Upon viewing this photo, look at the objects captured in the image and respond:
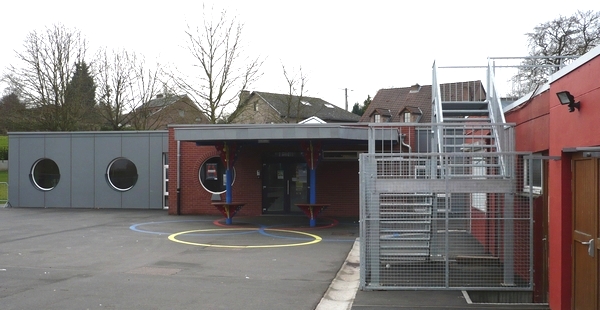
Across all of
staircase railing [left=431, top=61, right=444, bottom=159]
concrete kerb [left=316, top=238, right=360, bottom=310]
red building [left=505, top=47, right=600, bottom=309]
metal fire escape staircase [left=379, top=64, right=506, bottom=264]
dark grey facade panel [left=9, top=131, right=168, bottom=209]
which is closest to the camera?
red building [left=505, top=47, right=600, bottom=309]

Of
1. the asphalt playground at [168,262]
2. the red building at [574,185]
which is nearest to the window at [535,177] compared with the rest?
the red building at [574,185]

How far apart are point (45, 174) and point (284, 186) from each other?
35.9 feet

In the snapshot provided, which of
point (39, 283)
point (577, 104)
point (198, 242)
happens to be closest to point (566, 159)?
point (577, 104)

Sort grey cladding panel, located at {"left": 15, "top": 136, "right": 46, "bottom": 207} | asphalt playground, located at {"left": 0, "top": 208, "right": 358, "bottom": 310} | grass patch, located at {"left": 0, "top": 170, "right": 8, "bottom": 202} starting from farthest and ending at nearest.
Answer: grass patch, located at {"left": 0, "top": 170, "right": 8, "bottom": 202}, grey cladding panel, located at {"left": 15, "top": 136, "right": 46, "bottom": 207}, asphalt playground, located at {"left": 0, "top": 208, "right": 358, "bottom": 310}

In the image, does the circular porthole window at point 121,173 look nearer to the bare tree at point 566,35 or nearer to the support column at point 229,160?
the support column at point 229,160

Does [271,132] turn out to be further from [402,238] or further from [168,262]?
[402,238]

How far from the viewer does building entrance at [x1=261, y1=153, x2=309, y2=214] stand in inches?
921

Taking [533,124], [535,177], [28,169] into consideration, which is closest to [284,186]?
[28,169]

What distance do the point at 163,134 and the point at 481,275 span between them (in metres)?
18.1

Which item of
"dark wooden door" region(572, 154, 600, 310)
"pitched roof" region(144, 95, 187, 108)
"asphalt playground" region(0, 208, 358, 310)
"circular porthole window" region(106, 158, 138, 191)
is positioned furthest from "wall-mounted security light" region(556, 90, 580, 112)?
"pitched roof" region(144, 95, 187, 108)

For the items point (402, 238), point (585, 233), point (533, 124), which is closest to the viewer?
point (585, 233)

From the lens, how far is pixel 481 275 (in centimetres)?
969

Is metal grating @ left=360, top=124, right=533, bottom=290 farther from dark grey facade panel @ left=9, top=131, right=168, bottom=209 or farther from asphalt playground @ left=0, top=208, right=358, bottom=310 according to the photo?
dark grey facade panel @ left=9, top=131, right=168, bottom=209

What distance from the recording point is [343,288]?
10102mm
